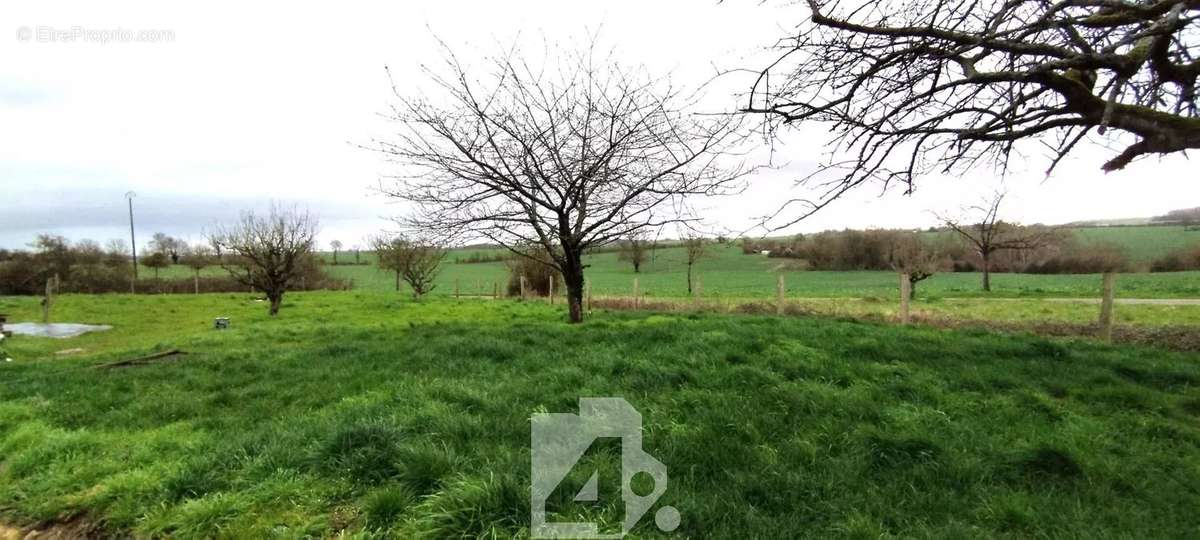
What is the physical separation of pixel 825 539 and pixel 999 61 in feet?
15.5

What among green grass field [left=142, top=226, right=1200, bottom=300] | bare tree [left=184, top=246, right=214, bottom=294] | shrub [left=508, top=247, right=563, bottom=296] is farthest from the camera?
bare tree [left=184, top=246, right=214, bottom=294]

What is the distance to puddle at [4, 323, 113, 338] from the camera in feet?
53.5

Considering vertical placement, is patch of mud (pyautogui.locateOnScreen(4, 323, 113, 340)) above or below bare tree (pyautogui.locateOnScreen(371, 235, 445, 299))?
below

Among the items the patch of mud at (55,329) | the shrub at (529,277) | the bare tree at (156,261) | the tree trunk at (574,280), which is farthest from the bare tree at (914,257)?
the bare tree at (156,261)

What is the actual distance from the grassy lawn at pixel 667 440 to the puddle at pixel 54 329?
1301 cm

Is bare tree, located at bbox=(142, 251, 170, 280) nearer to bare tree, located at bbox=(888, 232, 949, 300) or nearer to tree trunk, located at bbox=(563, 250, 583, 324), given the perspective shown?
tree trunk, located at bbox=(563, 250, 583, 324)

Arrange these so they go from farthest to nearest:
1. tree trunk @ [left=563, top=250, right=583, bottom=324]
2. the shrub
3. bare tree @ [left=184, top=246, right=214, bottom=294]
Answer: bare tree @ [left=184, top=246, right=214, bottom=294] < the shrub < tree trunk @ [left=563, top=250, right=583, bottom=324]

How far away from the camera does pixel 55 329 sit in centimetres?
1766

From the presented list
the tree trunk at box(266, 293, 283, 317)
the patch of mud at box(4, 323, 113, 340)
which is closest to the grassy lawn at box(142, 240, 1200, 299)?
the tree trunk at box(266, 293, 283, 317)

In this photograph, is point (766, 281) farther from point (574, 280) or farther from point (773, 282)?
point (574, 280)

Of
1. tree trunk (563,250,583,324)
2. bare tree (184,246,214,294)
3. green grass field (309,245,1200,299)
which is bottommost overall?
green grass field (309,245,1200,299)

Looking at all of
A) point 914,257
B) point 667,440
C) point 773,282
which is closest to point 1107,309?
point 667,440

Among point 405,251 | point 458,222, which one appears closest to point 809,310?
point 458,222

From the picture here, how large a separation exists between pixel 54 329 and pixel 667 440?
75.0ft
